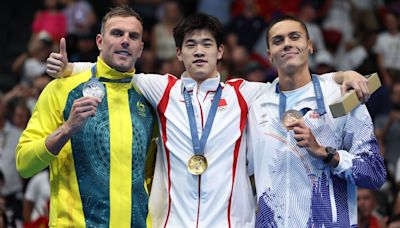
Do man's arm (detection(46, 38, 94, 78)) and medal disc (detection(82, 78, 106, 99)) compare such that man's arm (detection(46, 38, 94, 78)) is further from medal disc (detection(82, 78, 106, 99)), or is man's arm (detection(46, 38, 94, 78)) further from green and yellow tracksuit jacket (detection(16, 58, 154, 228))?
medal disc (detection(82, 78, 106, 99))

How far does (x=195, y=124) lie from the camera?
26.1 ft

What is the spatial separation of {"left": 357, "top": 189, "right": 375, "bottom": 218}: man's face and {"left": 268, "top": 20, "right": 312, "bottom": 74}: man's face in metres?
3.36

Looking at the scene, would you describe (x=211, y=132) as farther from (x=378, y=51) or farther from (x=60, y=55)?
(x=378, y=51)

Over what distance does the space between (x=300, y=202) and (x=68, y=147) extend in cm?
168

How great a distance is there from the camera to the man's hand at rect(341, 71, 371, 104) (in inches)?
304

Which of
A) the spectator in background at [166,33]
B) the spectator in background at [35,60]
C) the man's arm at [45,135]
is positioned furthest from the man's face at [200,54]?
the spectator in background at [166,33]

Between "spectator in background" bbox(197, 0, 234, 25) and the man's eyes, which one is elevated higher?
"spectator in background" bbox(197, 0, 234, 25)

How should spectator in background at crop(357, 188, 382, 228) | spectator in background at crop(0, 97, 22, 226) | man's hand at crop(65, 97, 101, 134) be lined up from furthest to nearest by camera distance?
1. spectator in background at crop(0, 97, 22, 226)
2. spectator in background at crop(357, 188, 382, 228)
3. man's hand at crop(65, 97, 101, 134)

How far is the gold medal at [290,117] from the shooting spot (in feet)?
25.1

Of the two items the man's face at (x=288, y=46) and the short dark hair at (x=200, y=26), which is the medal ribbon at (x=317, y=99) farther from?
the short dark hair at (x=200, y=26)

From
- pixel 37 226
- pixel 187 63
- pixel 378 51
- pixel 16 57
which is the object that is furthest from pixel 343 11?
pixel 187 63

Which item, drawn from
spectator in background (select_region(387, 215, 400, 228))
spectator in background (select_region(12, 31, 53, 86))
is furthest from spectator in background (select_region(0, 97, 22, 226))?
spectator in background (select_region(387, 215, 400, 228))

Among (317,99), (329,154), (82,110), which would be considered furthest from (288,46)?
(82,110)

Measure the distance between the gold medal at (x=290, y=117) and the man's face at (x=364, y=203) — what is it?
3.55m
